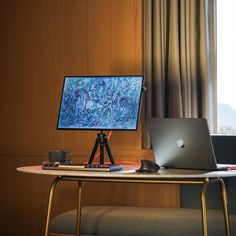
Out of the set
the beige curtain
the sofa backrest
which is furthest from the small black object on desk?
the beige curtain

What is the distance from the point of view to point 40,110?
448 cm

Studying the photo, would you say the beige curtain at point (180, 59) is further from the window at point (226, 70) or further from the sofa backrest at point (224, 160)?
the sofa backrest at point (224, 160)

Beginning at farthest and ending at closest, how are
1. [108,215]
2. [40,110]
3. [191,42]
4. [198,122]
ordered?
1. [40,110]
2. [191,42]
3. [108,215]
4. [198,122]

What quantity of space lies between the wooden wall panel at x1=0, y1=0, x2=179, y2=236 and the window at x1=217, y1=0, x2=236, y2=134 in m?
0.56

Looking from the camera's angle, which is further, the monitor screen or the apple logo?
the monitor screen

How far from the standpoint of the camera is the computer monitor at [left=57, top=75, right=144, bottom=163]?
3453 millimetres

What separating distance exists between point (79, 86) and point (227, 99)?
Answer: 3.84ft

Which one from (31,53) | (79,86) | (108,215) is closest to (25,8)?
(31,53)

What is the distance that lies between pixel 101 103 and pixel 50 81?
1.04 metres

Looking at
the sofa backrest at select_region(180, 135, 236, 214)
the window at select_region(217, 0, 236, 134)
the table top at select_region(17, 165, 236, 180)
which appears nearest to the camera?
the table top at select_region(17, 165, 236, 180)

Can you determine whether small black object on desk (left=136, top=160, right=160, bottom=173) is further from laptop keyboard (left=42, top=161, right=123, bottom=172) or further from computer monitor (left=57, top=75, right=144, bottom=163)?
computer monitor (left=57, top=75, right=144, bottom=163)

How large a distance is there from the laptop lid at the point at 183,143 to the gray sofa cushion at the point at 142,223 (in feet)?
1.11

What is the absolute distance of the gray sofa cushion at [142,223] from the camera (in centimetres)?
332

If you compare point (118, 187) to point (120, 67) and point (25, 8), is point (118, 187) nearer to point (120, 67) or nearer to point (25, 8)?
point (120, 67)
